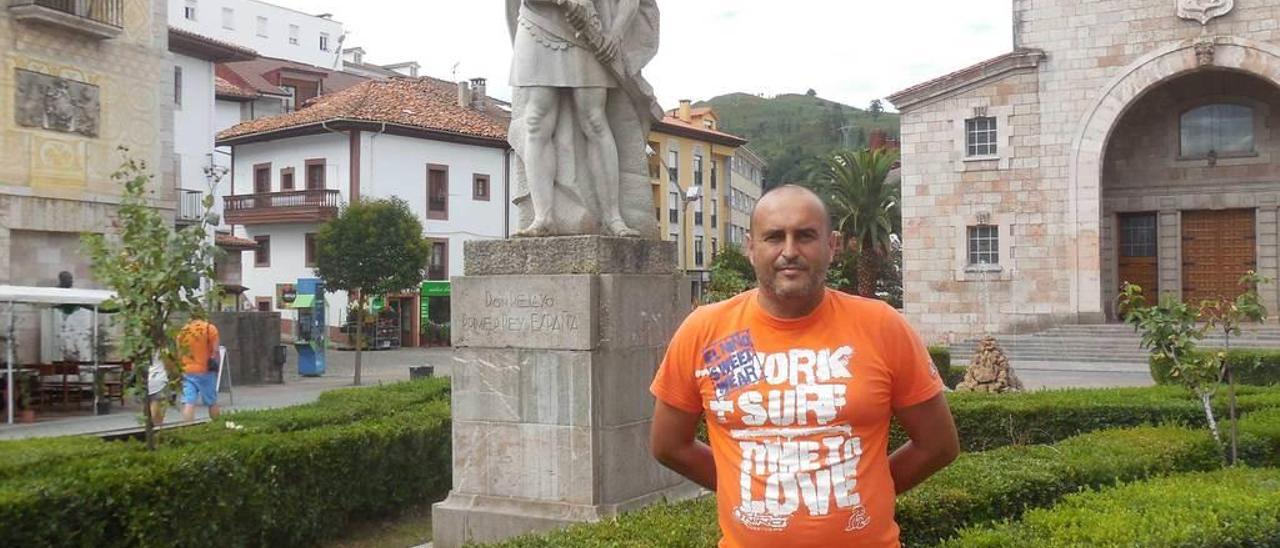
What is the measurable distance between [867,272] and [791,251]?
41.8 m

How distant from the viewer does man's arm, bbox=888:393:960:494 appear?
327cm

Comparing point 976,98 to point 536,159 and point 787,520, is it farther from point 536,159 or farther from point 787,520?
point 787,520

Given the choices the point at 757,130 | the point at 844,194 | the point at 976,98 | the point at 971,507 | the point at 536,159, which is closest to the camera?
the point at 971,507

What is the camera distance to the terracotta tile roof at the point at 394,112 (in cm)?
4500

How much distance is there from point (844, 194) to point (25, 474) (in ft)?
145

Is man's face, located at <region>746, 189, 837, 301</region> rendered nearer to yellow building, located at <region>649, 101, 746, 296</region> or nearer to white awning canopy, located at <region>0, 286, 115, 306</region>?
white awning canopy, located at <region>0, 286, 115, 306</region>

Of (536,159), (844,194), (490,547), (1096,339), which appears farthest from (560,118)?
(844,194)

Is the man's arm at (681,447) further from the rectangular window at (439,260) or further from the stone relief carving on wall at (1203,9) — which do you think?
the rectangular window at (439,260)

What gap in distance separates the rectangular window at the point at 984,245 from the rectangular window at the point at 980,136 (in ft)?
6.47

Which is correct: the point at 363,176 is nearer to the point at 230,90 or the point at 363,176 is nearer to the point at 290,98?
the point at 230,90

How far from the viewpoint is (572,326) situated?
673 centimetres

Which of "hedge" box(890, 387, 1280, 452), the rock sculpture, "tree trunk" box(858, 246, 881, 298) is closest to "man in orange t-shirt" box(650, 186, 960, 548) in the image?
"hedge" box(890, 387, 1280, 452)

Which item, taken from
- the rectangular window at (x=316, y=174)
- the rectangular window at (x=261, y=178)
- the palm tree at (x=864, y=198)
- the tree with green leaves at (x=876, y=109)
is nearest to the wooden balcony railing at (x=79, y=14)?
the rectangular window at (x=316, y=174)

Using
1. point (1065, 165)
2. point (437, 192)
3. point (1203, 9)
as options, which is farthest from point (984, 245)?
point (437, 192)
